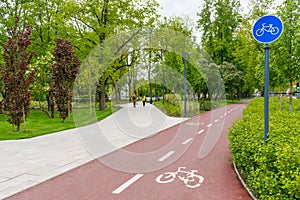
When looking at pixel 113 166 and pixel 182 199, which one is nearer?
pixel 182 199

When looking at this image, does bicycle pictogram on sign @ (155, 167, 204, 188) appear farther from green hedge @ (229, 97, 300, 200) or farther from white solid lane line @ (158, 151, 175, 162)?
white solid lane line @ (158, 151, 175, 162)

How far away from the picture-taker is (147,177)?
219 inches

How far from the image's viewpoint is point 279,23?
4645 mm

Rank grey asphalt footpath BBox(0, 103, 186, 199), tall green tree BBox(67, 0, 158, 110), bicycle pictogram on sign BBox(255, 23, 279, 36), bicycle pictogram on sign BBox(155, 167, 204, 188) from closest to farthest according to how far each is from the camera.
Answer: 1. bicycle pictogram on sign BBox(255, 23, 279, 36)
2. bicycle pictogram on sign BBox(155, 167, 204, 188)
3. grey asphalt footpath BBox(0, 103, 186, 199)
4. tall green tree BBox(67, 0, 158, 110)

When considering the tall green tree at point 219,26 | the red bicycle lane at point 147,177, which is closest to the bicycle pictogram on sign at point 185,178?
the red bicycle lane at point 147,177

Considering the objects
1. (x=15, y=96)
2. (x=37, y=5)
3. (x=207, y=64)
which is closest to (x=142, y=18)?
(x=37, y=5)

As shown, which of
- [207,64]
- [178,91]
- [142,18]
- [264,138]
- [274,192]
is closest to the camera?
[274,192]

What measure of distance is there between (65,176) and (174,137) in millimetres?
5690

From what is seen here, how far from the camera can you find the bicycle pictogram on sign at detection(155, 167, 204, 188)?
202 inches

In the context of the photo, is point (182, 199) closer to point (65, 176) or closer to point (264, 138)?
point (264, 138)

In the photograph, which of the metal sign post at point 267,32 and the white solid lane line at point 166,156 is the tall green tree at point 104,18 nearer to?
the white solid lane line at point 166,156

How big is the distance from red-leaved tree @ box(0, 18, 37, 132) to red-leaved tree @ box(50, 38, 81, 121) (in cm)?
313

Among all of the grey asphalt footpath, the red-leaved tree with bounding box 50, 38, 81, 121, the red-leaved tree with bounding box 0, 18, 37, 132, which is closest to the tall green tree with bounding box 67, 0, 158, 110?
the red-leaved tree with bounding box 50, 38, 81, 121

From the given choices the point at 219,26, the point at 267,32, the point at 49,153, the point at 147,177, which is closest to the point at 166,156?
the point at 147,177
